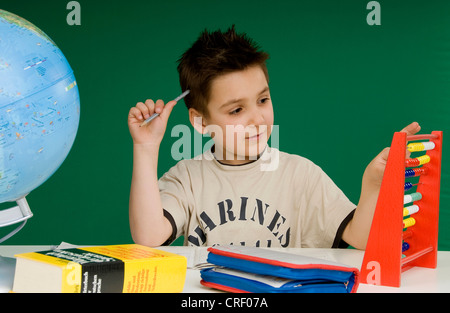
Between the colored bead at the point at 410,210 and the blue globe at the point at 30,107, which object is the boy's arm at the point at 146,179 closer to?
the blue globe at the point at 30,107

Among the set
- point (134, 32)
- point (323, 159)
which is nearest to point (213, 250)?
point (323, 159)

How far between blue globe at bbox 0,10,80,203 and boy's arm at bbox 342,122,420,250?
2.16 ft

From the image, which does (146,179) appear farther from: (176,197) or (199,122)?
(199,122)

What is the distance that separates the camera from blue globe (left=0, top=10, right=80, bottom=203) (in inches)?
41.1

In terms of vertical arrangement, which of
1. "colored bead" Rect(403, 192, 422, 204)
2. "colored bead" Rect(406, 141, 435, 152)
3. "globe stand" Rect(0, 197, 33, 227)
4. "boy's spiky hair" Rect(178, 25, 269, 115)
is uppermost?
"boy's spiky hair" Rect(178, 25, 269, 115)

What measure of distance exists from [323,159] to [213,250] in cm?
204

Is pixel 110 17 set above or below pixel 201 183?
above

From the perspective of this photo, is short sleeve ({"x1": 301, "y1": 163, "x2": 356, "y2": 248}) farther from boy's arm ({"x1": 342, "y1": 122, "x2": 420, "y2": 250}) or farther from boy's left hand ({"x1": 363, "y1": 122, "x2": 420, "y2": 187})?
boy's left hand ({"x1": 363, "y1": 122, "x2": 420, "y2": 187})

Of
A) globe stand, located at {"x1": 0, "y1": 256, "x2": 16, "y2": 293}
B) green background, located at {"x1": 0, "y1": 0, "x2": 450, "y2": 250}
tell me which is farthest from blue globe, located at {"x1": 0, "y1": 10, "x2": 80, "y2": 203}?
green background, located at {"x1": 0, "y1": 0, "x2": 450, "y2": 250}

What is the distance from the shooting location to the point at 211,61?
1.77m

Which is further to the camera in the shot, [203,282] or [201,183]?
[201,183]

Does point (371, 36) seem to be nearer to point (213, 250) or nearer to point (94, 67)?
point (94, 67)

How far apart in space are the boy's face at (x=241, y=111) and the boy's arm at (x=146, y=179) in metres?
0.21

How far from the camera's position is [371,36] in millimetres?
3062
